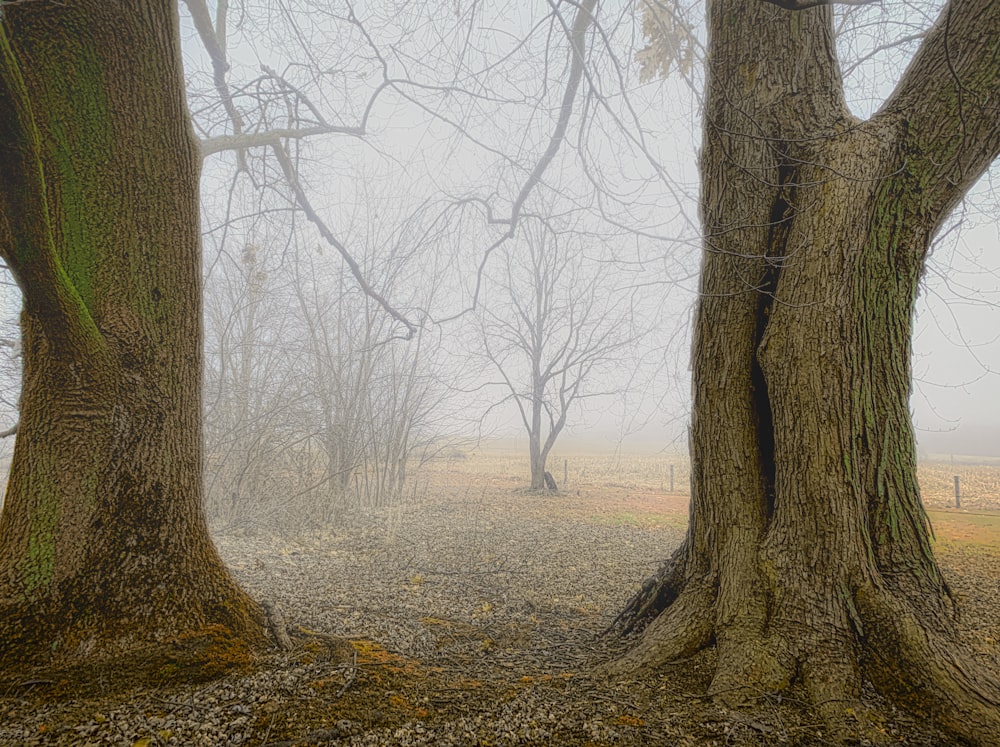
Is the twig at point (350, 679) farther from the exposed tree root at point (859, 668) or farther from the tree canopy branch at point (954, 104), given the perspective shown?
the tree canopy branch at point (954, 104)

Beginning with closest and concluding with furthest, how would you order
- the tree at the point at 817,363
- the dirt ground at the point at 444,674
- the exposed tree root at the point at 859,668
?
1. the dirt ground at the point at 444,674
2. the exposed tree root at the point at 859,668
3. the tree at the point at 817,363

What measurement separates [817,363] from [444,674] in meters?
1.84

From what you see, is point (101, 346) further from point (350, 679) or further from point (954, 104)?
point (954, 104)

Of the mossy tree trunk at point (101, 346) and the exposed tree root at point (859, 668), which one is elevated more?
the mossy tree trunk at point (101, 346)

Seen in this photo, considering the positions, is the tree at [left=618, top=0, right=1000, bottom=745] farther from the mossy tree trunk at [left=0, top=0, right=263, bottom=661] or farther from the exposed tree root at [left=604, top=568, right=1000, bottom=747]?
the mossy tree trunk at [left=0, top=0, right=263, bottom=661]

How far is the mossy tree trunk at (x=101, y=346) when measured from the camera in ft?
5.55

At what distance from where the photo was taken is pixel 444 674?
6.64 ft

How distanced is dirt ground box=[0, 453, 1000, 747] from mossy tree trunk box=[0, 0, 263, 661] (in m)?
0.25

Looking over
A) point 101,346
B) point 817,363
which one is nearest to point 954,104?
point 817,363

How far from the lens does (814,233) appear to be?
6.72 feet

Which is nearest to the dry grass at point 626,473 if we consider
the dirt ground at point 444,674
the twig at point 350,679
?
the dirt ground at point 444,674

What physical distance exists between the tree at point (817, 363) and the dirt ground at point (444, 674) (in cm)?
18

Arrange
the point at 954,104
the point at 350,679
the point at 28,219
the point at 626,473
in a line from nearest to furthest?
the point at 28,219, the point at 350,679, the point at 954,104, the point at 626,473

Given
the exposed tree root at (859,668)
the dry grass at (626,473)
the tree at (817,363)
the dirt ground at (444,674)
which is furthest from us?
the dry grass at (626,473)
